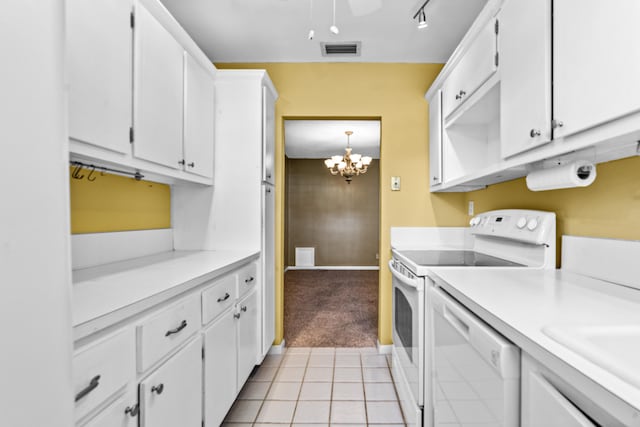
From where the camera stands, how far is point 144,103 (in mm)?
1426

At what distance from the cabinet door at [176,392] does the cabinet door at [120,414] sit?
0.11ft

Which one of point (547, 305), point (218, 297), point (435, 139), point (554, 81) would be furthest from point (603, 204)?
point (218, 297)

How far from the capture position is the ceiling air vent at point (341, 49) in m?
2.33

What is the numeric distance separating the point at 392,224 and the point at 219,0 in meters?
2.00

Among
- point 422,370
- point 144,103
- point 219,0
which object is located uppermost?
point 219,0

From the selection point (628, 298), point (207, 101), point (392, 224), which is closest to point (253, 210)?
point (207, 101)

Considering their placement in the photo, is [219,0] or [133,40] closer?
[133,40]

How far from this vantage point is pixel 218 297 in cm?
150

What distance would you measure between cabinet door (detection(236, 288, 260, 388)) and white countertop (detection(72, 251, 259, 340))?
0.32m

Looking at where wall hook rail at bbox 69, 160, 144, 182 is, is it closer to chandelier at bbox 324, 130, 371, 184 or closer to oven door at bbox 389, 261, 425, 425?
oven door at bbox 389, 261, 425, 425

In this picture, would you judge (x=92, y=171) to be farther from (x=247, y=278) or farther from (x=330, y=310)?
(x=330, y=310)

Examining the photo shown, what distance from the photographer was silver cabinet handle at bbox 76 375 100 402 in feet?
2.35

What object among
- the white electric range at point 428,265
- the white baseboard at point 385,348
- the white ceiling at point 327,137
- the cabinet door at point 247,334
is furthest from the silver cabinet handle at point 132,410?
the white ceiling at point 327,137

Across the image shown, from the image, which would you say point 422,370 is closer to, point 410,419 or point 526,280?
point 410,419
